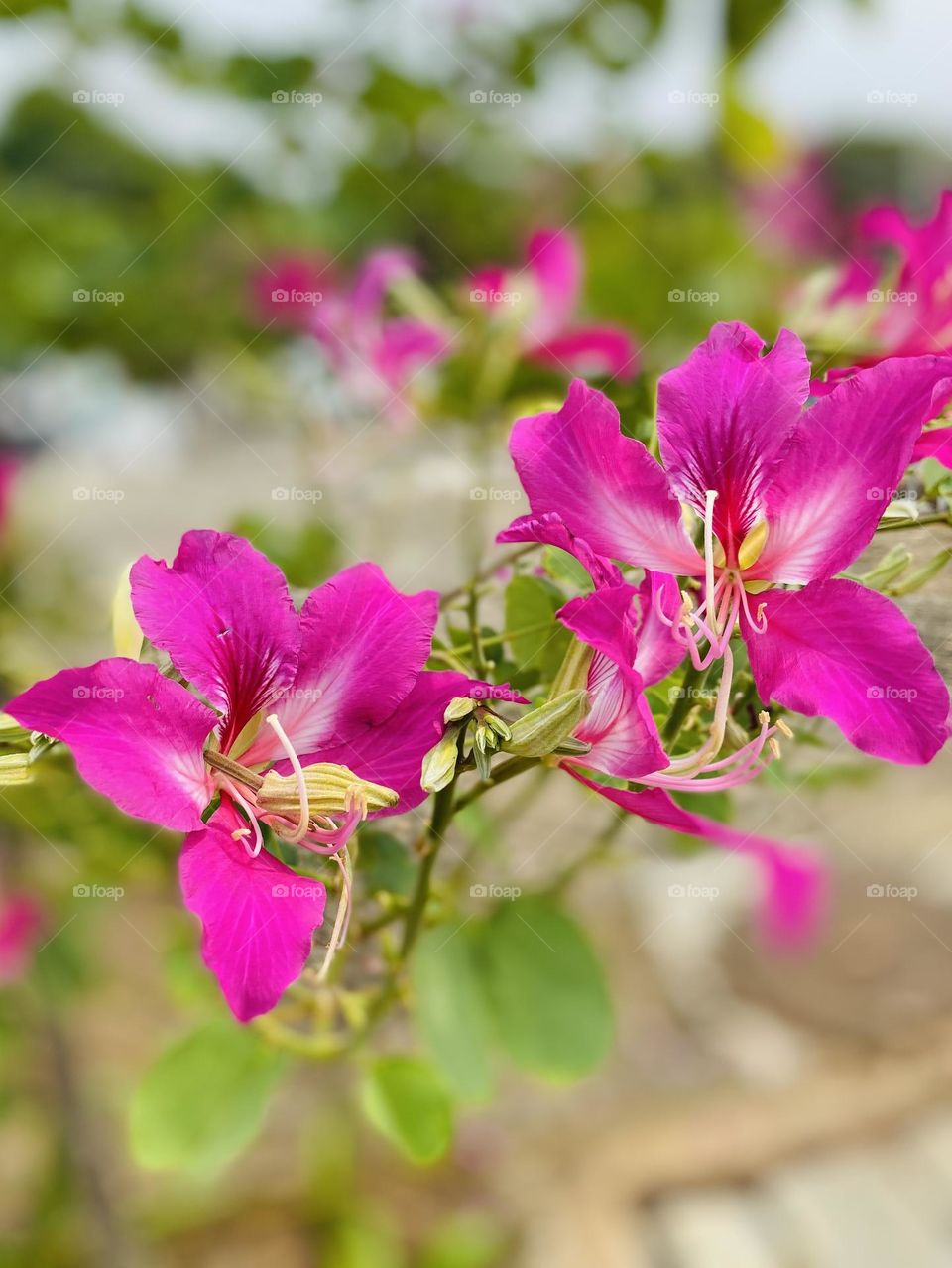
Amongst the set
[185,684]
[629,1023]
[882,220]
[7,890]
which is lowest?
[629,1023]

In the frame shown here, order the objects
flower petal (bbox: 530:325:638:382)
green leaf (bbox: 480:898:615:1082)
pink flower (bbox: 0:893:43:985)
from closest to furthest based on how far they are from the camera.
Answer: green leaf (bbox: 480:898:615:1082), flower petal (bbox: 530:325:638:382), pink flower (bbox: 0:893:43:985)

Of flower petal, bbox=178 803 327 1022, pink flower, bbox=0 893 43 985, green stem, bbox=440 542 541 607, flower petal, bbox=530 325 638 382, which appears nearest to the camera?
flower petal, bbox=178 803 327 1022

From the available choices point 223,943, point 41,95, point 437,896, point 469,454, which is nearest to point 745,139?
point 469,454

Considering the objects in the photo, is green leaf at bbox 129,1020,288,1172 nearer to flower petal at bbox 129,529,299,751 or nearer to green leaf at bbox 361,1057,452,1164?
green leaf at bbox 361,1057,452,1164

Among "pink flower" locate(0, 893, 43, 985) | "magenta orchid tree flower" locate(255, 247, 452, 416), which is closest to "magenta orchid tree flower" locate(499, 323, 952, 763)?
"magenta orchid tree flower" locate(255, 247, 452, 416)

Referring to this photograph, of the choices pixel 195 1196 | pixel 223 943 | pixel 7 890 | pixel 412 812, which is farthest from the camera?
pixel 195 1196

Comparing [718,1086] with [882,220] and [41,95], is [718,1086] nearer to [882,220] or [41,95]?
[882,220]

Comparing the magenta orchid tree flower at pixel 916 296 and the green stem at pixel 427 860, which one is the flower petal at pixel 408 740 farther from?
the magenta orchid tree flower at pixel 916 296
